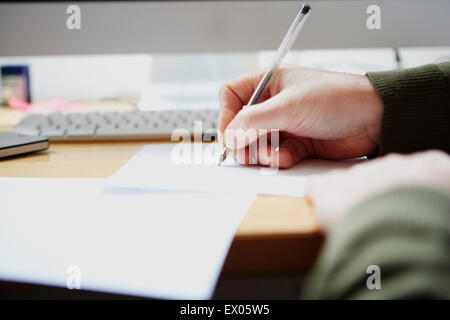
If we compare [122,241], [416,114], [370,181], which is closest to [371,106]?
[416,114]

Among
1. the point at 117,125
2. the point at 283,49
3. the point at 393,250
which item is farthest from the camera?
the point at 117,125

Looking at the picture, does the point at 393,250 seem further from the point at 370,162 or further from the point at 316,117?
the point at 316,117

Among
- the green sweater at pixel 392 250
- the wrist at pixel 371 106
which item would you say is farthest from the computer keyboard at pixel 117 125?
the green sweater at pixel 392 250

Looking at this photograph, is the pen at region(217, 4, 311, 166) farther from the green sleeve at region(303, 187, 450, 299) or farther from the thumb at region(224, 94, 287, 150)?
the green sleeve at region(303, 187, 450, 299)

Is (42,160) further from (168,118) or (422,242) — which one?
(422,242)

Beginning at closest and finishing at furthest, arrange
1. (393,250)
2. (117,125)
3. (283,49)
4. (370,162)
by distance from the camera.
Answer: (393,250), (370,162), (283,49), (117,125)

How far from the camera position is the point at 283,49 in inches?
17.9

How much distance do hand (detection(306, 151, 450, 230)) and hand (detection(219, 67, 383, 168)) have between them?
0.37ft

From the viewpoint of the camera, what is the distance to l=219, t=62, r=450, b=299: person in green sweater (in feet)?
0.69

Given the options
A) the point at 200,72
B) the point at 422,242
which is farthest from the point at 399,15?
the point at 422,242

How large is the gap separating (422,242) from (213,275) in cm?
13

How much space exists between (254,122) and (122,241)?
0.21 metres

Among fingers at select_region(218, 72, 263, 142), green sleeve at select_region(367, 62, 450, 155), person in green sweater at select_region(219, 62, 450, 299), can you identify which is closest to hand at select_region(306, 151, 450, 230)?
person in green sweater at select_region(219, 62, 450, 299)

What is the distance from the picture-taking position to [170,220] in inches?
11.6
